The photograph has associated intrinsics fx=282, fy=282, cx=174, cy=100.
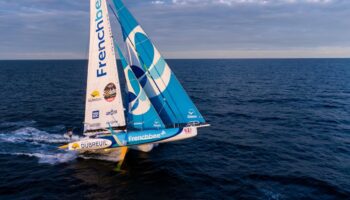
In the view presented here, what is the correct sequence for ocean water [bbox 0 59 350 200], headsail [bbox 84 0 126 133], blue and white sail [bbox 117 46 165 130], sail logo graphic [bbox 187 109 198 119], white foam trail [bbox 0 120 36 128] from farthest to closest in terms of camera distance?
white foam trail [bbox 0 120 36 128]
blue and white sail [bbox 117 46 165 130]
sail logo graphic [bbox 187 109 198 119]
headsail [bbox 84 0 126 133]
ocean water [bbox 0 59 350 200]

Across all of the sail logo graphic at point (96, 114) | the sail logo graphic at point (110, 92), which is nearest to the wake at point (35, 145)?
the sail logo graphic at point (96, 114)

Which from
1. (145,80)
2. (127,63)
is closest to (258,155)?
(145,80)

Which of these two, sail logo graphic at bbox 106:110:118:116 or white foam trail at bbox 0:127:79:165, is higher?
sail logo graphic at bbox 106:110:118:116

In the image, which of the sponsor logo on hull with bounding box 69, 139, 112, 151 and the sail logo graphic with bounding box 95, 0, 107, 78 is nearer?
the sail logo graphic with bounding box 95, 0, 107, 78

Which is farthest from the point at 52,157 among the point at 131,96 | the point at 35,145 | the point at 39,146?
the point at 131,96

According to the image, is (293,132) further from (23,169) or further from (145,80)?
(23,169)

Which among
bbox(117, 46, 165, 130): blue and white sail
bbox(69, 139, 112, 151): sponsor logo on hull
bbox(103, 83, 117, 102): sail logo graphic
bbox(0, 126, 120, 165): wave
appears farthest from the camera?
bbox(0, 126, 120, 165): wave

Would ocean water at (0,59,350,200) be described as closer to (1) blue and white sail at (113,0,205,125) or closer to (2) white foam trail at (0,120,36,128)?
(2) white foam trail at (0,120,36,128)

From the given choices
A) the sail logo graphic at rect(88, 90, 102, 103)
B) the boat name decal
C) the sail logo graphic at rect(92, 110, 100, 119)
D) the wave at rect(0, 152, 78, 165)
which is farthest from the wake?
the boat name decal

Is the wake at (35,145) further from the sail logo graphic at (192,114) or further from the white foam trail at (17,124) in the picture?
the sail logo graphic at (192,114)
